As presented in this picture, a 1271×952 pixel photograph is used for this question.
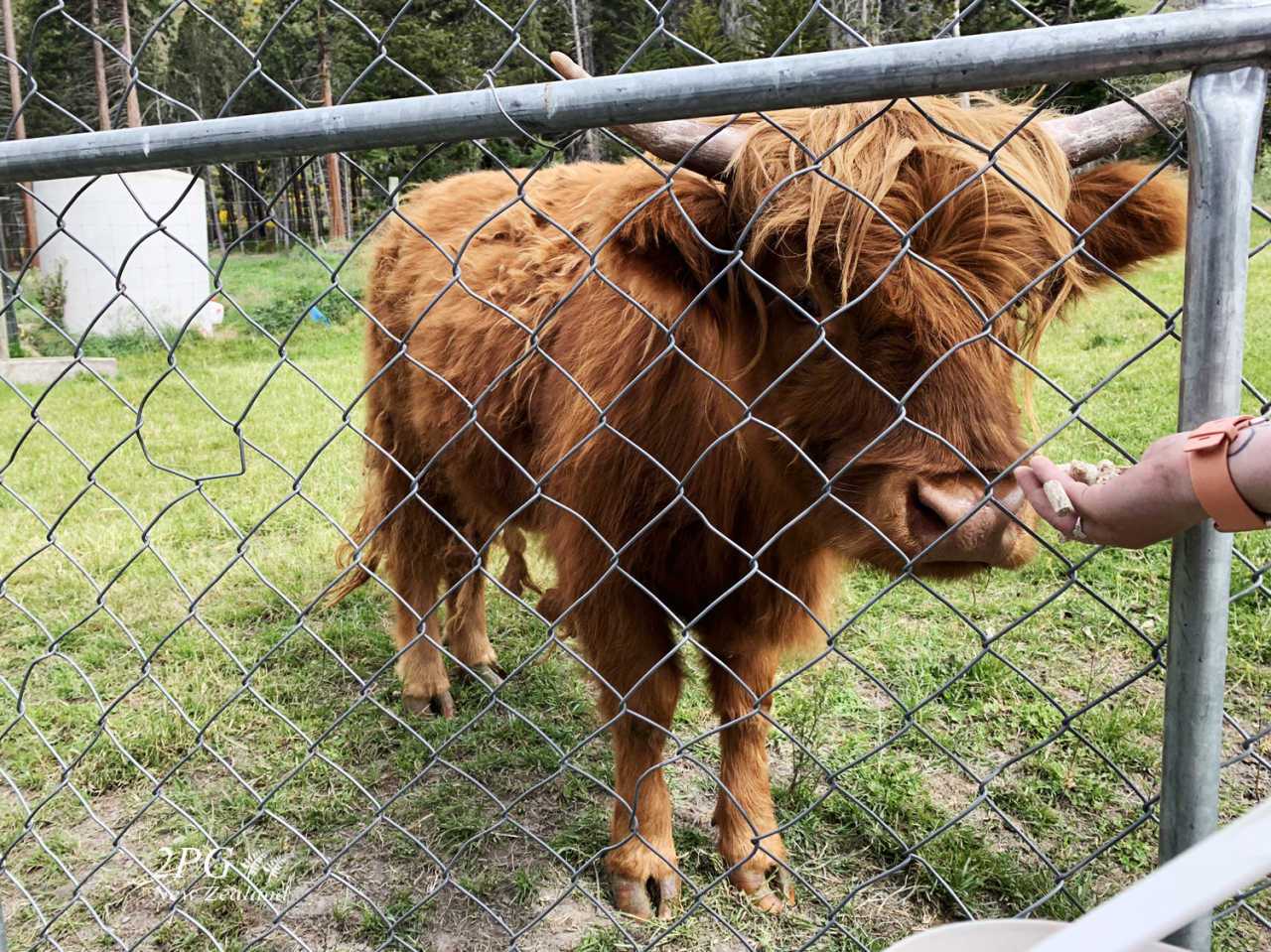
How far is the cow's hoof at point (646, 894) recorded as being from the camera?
8.34 feet

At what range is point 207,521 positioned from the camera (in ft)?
17.6

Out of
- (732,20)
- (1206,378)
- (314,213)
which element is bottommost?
(314,213)

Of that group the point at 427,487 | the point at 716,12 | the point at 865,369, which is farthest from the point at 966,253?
the point at 716,12

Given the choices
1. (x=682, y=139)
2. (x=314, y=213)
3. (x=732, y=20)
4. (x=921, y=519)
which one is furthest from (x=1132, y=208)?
(x=732, y=20)

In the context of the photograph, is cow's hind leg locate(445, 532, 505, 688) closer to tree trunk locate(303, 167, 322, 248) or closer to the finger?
the finger

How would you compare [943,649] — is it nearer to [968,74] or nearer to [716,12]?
[968,74]

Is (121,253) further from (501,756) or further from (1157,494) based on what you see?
(1157,494)

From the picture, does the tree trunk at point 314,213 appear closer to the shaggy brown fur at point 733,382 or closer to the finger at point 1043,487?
the shaggy brown fur at point 733,382

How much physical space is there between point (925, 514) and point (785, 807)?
168cm

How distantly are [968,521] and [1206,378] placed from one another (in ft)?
1.30

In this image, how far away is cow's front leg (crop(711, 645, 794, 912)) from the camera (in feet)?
8.36

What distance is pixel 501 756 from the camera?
3.22 metres

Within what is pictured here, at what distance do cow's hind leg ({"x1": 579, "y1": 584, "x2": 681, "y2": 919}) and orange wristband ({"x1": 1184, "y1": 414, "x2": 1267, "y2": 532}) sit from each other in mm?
1592

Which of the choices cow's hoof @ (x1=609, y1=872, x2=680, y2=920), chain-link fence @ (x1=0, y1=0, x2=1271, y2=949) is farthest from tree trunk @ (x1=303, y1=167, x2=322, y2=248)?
cow's hoof @ (x1=609, y1=872, x2=680, y2=920)
